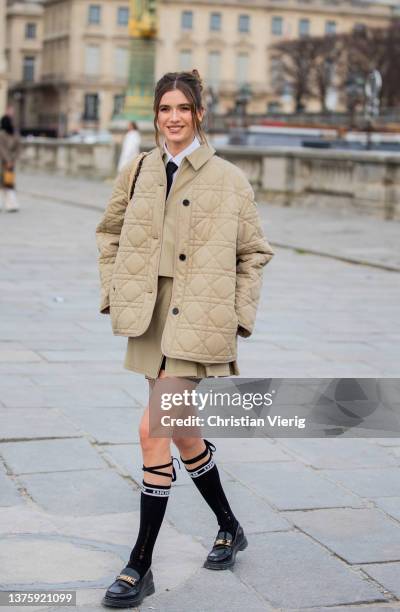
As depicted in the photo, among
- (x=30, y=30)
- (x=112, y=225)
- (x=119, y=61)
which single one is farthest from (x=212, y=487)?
(x=30, y=30)

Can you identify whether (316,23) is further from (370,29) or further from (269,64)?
(370,29)

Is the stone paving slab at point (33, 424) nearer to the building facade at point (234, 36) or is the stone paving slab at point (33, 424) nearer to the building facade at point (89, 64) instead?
the building facade at point (89, 64)

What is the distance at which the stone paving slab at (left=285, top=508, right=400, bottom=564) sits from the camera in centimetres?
476

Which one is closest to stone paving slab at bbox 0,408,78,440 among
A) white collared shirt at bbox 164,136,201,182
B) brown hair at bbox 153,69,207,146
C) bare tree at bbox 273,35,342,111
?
white collared shirt at bbox 164,136,201,182

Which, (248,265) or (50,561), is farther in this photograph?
(50,561)

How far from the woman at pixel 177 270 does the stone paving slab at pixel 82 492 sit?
2.98 ft

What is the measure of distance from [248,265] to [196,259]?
192 millimetres

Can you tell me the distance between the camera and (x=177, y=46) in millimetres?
123250

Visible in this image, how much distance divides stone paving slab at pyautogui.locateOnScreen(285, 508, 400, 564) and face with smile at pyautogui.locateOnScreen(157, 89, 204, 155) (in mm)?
1564

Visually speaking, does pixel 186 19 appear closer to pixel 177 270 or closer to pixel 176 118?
pixel 176 118

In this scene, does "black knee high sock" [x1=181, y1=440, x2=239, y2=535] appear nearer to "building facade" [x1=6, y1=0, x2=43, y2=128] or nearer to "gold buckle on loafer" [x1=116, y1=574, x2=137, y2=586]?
"gold buckle on loafer" [x1=116, y1=574, x2=137, y2=586]

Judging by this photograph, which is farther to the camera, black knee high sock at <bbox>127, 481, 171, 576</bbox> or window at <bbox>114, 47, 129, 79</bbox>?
window at <bbox>114, 47, 129, 79</bbox>

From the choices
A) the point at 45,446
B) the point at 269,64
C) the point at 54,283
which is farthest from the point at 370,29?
the point at 45,446

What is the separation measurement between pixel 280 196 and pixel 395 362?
1690cm
